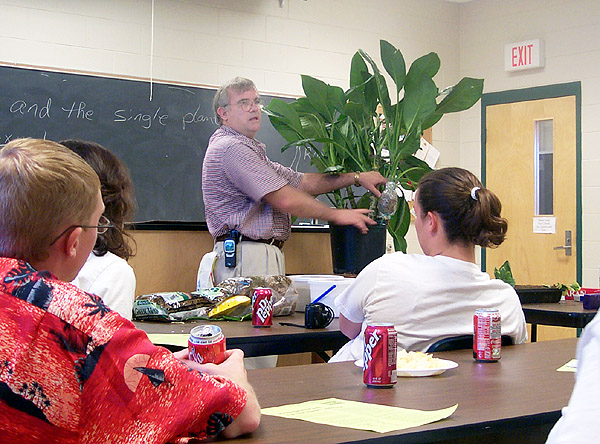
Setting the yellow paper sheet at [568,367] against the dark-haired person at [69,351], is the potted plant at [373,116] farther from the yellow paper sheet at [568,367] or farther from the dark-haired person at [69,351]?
the dark-haired person at [69,351]

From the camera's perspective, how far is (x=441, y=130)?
21.7ft

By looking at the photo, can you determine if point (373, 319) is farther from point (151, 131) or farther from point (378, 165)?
point (151, 131)

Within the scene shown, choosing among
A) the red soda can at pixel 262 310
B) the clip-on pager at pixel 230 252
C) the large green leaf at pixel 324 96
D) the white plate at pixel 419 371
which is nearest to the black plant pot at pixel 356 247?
the clip-on pager at pixel 230 252

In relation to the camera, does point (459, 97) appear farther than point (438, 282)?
Yes

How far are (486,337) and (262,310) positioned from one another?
0.86 m

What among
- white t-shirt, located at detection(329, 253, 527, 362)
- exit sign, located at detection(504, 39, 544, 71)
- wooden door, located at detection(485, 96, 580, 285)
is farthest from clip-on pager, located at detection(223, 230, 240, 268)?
exit sign, located at detection(504, 39, 544, 71)

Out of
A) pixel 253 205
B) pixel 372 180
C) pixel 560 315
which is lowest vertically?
pixel 560 315

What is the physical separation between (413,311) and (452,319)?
0.40 feet

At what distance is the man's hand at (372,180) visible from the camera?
11.7ft

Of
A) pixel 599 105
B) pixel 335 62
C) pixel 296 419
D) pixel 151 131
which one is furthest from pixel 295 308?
pixel 599 105

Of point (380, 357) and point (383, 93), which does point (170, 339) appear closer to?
point (380, 357)

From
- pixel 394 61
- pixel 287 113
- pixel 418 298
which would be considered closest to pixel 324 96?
pixel 287 113

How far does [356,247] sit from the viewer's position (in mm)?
3502

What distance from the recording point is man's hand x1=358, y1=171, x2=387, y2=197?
3.58 m
